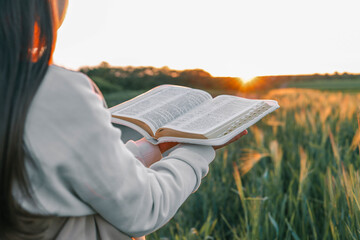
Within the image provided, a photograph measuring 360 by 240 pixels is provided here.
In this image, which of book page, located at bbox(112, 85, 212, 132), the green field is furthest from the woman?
the green field

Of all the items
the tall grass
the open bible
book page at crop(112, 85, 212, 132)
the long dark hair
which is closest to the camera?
the long dark hair

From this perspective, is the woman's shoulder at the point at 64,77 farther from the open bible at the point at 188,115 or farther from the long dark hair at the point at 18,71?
the open bible at the point at 188,115

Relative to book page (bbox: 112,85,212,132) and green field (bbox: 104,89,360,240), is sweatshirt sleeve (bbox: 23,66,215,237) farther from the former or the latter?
green field (bbox: 104,89,360,240)

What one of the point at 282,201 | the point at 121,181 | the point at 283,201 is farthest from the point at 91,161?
the point at 282,201

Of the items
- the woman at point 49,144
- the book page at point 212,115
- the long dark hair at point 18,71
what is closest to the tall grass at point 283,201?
the book page at point 212,115

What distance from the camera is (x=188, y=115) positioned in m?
0.86

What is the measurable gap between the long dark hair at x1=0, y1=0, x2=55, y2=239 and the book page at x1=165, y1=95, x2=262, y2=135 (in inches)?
13.6

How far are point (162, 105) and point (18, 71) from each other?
19.4 inches

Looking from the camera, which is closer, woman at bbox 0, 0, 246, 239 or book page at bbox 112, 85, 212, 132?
woman at bbox 0, 0, 246, 239

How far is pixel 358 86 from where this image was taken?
2606 cm

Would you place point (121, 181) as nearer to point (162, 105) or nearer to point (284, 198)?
point (162, 105)

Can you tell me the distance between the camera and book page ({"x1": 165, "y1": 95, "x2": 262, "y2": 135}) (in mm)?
759

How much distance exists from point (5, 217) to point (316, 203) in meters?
1.53

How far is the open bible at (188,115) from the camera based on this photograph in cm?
74
